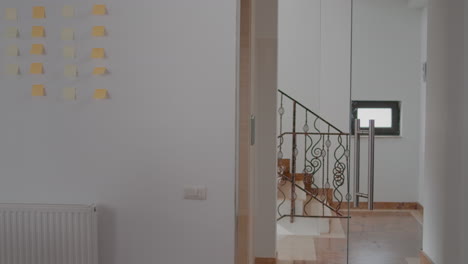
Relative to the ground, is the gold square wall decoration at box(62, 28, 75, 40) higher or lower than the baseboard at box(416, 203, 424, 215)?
higher

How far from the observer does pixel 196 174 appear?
2.92 meters

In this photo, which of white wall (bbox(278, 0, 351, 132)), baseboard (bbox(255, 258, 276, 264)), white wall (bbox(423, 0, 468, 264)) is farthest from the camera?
baseboard (bbox(255, 258, 276, 264))

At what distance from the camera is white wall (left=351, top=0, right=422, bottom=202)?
3.71 metres

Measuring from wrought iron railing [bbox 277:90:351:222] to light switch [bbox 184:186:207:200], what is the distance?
1.41 metres

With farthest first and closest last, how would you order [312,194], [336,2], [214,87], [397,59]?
[312,194] → [336,2] → [397,59] → [214,87]

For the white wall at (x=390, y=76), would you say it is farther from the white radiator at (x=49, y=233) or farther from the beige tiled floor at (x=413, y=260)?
the white radiator at (x=49, y=233)

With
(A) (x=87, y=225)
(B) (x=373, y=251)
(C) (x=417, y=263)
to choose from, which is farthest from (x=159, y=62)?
(C) (x=417, y=263)

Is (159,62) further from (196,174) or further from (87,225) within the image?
(87,225)

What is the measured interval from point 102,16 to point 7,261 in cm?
139

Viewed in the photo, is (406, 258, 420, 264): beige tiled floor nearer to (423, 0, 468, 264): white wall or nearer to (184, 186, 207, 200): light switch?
(423, 0, 468, 264): white wall

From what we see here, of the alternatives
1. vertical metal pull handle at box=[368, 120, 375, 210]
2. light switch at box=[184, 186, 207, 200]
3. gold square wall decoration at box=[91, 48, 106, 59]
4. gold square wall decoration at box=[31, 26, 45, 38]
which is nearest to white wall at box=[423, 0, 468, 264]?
vertical metal pull handle at box=[368, 120, 375, 210]

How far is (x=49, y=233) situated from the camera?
297cm

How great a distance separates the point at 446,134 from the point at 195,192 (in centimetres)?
165

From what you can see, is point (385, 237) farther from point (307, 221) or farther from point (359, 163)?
point (307, 221)
